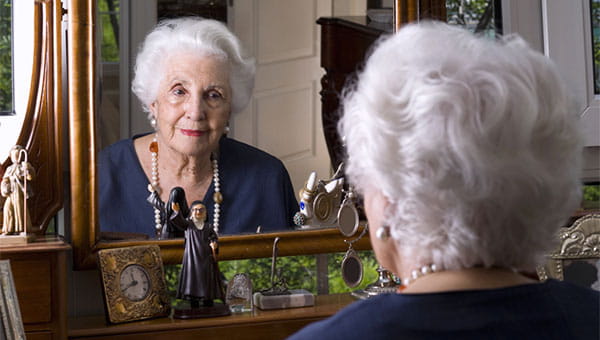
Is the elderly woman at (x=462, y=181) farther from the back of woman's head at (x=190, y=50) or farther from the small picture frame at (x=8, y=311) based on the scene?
the back of woman's head at (x=190, y=50)

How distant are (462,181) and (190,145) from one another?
1.21 m

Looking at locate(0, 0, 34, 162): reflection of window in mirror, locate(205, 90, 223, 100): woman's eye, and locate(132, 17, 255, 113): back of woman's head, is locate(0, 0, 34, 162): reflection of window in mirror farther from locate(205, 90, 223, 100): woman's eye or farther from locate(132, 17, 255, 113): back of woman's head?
locate(205, 90, 223, 100): woman's eye

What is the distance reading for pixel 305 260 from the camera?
2223mm

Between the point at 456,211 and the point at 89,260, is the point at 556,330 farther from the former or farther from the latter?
the point at 89,260

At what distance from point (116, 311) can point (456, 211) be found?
1.13m

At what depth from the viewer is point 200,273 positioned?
1.90 meters

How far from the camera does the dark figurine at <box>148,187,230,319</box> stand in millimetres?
1902

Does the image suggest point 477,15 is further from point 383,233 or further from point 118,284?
point 383,233

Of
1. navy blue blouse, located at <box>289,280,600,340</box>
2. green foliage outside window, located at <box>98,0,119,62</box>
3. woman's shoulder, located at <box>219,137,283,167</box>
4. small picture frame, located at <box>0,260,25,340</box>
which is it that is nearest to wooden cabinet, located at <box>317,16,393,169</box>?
woman's shoulder, located at <box>219,137,283,167</box>

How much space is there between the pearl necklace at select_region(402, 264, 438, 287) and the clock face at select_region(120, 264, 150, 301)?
3.33 ft

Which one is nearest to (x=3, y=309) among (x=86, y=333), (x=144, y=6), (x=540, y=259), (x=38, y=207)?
(x=86, y=333)

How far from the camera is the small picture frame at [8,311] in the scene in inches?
64.1

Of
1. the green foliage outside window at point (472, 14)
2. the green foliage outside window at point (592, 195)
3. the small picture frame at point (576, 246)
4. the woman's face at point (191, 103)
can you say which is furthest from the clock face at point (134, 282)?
the green foliage outside window at point (592, 195)

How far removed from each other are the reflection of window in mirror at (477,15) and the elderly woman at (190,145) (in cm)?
70
